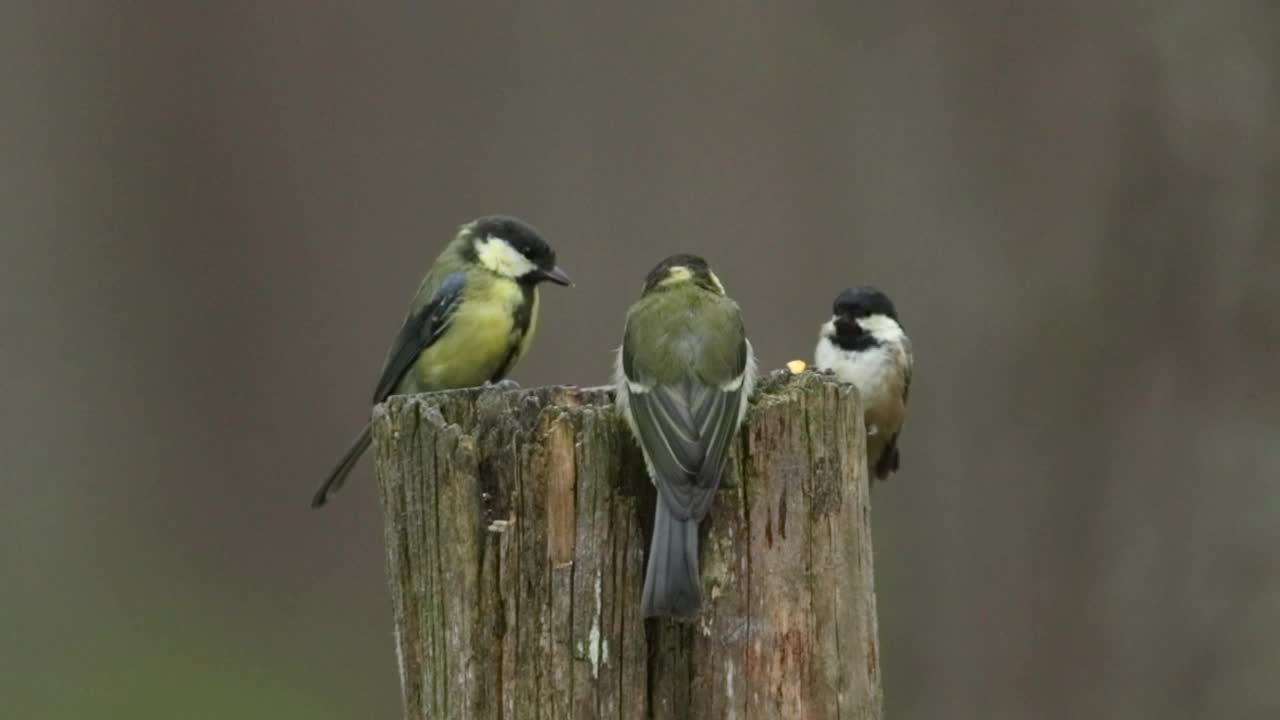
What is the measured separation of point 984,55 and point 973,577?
6.72ft

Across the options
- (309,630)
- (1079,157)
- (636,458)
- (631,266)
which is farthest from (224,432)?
(636,458)

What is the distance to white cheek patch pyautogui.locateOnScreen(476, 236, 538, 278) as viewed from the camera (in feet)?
14.0

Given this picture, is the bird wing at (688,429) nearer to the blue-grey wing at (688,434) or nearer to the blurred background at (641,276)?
the blue-grey wing at (688,434)

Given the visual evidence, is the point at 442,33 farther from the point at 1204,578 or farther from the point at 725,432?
the point at 725,432

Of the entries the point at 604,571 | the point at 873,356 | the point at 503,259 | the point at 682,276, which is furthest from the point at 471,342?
the point at 604,571

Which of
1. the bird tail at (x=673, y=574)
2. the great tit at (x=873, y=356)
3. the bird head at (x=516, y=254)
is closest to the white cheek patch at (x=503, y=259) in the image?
the bird head at (x=516, y=254)

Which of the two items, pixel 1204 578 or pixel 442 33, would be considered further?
pixel 442 33

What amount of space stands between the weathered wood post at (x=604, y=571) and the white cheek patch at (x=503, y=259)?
1.97m

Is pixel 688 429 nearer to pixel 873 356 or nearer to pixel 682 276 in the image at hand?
pixel 682 276

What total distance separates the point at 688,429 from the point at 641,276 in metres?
3.68

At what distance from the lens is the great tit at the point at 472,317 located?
13.7 ft

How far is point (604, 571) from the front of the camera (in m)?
2.18

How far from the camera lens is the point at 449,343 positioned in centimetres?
418

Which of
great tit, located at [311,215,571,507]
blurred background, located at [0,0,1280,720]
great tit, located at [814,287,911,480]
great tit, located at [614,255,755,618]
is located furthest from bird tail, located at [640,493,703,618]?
blurred background, located at [0,0,1280,720]
